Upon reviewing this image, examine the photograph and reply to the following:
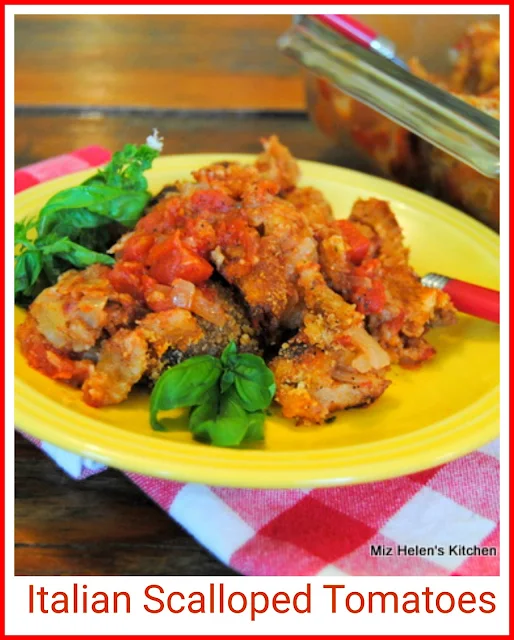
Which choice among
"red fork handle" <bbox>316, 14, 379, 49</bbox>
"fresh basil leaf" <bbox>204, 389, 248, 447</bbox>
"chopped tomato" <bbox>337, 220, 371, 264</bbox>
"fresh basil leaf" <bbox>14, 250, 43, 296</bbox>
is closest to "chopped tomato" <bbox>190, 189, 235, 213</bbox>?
"chopped tomato" <bbox>337, 220, 371, 264</bbox>

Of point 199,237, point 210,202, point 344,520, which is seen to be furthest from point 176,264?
point 344,520

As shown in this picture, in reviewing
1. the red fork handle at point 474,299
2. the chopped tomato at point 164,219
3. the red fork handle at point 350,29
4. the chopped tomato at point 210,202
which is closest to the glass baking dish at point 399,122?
the red fork handle at point 350,29

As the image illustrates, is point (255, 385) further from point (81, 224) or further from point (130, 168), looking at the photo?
point (130, 168)

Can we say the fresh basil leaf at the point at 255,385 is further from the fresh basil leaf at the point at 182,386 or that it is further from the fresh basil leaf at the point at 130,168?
the fresh basil leaf at the point at 130,168

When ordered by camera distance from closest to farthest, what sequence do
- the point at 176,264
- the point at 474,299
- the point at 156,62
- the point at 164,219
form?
the point at 176,264 < the point at 164,219 < the point at 474,299 < the point at 156,62

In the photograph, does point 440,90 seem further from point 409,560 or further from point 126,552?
point 126,552

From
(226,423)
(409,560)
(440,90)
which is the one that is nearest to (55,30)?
(440,90)

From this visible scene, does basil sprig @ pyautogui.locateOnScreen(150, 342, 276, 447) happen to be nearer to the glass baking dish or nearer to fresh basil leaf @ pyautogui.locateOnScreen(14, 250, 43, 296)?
fresh basil leaf @ pyautogui.locateOnScreen(14, 250, 43, 296)
